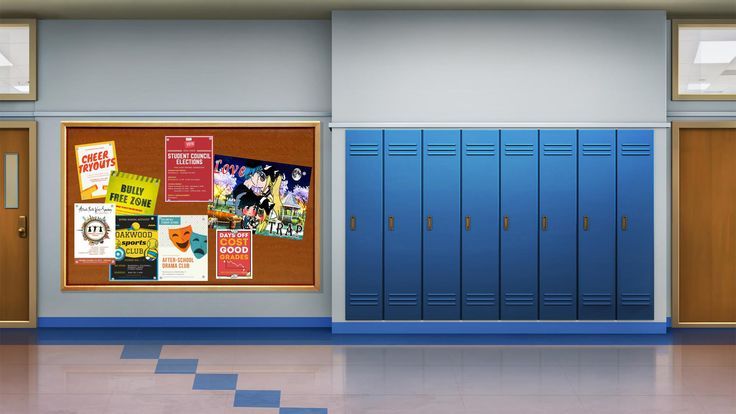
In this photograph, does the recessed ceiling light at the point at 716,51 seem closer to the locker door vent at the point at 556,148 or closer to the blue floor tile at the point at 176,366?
the locker door vent at the point at 556,148

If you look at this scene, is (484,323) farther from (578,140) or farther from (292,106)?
(292,106)

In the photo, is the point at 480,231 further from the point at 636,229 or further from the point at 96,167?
the point at 96,167

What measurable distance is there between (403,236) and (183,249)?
83.2 inches

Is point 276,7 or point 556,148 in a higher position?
point 276,7

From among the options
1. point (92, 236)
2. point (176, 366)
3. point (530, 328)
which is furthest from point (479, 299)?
point (92, 236)

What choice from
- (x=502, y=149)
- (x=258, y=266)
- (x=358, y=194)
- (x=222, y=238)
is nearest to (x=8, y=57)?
(x=222, y=238)

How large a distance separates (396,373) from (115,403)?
192 cm

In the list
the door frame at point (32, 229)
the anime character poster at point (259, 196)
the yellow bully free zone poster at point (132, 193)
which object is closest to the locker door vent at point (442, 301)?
the anime character poster at point (259, 196)

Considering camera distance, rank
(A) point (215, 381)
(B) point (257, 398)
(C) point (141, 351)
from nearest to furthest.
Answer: (B) point (257, 398), (A) point (215, 381), (C) point (141, 351)

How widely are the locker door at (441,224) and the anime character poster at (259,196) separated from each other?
1184 mm

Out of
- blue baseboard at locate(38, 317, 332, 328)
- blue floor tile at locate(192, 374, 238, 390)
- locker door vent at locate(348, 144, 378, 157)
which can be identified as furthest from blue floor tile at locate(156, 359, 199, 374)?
locker door vent at locate(348, 144, 378, 157)

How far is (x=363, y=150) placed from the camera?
6547mm

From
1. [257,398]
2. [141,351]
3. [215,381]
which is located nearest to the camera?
[257,398]

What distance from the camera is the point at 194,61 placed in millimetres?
6832
